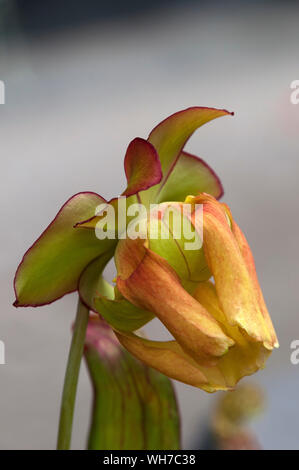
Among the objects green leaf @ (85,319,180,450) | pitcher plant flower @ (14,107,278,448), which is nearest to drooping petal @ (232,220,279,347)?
pitcher plant flower @ (14,107,278,448)

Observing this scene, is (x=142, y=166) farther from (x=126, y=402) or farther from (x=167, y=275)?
(x=126, y=402)

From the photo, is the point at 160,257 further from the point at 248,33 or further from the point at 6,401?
the point at 248,33

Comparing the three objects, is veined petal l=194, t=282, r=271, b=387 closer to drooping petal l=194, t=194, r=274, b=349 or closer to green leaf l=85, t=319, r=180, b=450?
drooping petal l=194, t=194, r=274, b=349

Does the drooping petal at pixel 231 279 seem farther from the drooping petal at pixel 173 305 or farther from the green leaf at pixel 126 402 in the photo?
the green leaf at pixel 126 402

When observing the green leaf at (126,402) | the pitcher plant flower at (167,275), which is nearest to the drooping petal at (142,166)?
the pitcher plant flower at (167,275)

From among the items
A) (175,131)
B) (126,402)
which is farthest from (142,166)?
(126,402)

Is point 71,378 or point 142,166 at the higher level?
point 142,166
